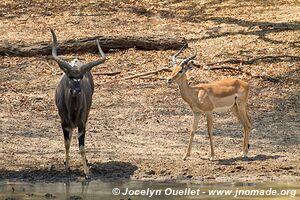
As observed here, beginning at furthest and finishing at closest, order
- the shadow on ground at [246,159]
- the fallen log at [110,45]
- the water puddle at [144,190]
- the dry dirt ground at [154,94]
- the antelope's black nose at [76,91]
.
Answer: the fallen log at [110,45] < the shadow on ground at [246,159] < the dry dirt ground at [154,94] < the antelope's black nose at [76,91] < the water puddle at [144,190]

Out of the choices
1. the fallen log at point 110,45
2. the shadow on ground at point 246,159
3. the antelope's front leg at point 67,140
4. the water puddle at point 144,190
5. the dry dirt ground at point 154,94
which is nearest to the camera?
the water puddle at point 144,190

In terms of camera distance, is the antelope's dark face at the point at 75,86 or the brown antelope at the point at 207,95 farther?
the brown antelope at the point at 207,95

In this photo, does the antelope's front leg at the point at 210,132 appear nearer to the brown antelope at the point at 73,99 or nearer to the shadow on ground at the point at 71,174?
the shadow on ground at the point at 71,174

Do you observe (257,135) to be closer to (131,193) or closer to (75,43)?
(131,193)

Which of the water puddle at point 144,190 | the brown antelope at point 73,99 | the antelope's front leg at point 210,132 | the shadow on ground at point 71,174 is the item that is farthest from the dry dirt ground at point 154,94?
the brown antelope at point 73,99

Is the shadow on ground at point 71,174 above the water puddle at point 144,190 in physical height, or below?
below

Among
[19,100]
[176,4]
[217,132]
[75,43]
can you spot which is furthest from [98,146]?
[176,4]

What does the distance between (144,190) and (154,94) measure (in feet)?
17.0

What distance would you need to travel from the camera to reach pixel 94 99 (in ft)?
50.7

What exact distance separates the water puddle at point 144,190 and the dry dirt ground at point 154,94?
11.6 inches

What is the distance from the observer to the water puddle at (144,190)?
33.9 feet

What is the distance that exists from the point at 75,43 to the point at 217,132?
18.7 ft

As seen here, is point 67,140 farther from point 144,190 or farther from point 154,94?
point 154,94

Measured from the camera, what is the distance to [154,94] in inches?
618
